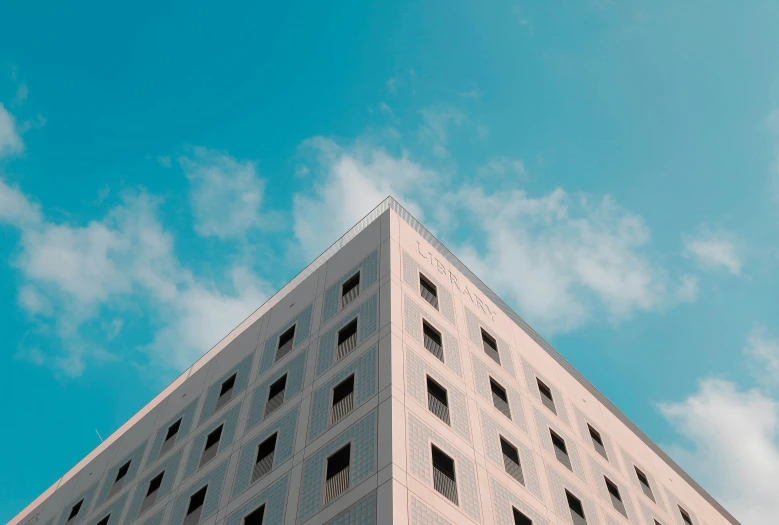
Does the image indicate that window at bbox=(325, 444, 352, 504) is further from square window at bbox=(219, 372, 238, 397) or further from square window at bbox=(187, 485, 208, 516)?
square window at bbox=(219, 372, 238, 397)

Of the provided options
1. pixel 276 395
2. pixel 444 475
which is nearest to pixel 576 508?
pixel 444 475

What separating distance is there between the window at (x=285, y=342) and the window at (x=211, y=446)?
12.8 feet

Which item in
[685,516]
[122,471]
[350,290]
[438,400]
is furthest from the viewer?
[685,516]

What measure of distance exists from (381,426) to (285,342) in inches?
419

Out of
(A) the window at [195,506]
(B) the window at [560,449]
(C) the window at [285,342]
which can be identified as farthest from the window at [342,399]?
(B) the window at [560,449]

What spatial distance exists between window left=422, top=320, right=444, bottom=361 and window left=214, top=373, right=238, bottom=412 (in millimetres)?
10034

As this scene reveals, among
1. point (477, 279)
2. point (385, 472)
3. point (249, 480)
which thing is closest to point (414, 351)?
point (385, 472)

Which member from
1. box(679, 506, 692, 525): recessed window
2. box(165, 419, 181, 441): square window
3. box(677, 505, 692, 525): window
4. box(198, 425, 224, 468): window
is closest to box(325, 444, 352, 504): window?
box(198, 425, 224, 468): window

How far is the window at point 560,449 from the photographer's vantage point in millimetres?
29019

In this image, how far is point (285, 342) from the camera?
30844 mm

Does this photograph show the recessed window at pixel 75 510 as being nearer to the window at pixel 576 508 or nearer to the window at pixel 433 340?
the window at pixel 433 340

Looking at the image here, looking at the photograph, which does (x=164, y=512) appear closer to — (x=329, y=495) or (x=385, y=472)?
(x=329, y=495)

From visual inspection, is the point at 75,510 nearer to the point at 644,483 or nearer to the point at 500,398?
the point at 500,398

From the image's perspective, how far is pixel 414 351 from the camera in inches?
979
